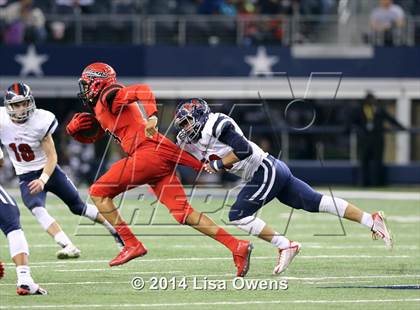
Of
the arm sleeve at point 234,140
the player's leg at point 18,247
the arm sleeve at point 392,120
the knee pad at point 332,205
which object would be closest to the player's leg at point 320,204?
the knee pad at point 332,205

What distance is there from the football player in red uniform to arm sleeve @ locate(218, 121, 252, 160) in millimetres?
563

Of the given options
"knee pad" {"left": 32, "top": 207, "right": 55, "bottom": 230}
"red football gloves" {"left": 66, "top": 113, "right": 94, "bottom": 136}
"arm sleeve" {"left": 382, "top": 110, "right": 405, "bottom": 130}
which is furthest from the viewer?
"arm sleeve" {"left": 382, "top": 110, "right": 405, "bottom": 130}

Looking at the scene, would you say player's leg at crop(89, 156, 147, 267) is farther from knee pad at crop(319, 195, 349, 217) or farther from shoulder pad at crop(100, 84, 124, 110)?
knee pad at crop(319, 195, 349, 217)

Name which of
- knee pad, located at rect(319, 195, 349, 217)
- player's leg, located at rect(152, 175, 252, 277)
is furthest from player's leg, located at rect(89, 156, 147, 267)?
knee pad, located at rect(319, 195, 349, 217)

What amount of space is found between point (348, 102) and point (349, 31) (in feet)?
4.15

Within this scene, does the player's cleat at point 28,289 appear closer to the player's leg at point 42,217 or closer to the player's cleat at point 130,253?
the player's cleat at point 130,253

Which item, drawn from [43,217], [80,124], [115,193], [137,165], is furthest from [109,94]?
[43,217]

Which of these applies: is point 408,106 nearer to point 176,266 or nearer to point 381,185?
point 381,185

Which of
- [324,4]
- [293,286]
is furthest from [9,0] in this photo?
[293,286]

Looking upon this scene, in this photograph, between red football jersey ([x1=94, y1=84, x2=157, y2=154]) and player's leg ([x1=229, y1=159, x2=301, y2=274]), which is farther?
red football jersey ([x1=94, y1=84, x2=157, y2=154])

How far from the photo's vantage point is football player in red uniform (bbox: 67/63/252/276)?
8.27 metres

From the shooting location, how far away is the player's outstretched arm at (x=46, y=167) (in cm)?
829

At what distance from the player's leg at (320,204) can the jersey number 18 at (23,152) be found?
2208mm

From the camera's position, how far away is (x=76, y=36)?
18.9m
